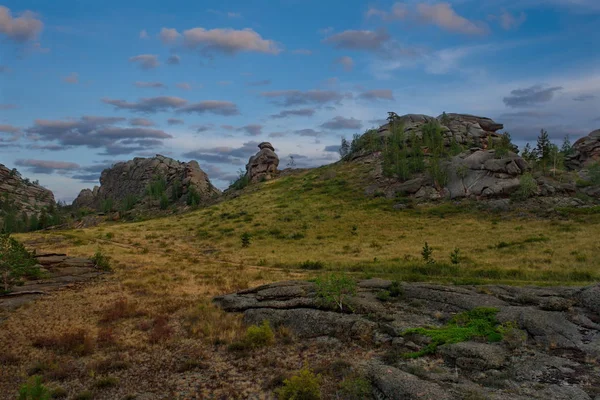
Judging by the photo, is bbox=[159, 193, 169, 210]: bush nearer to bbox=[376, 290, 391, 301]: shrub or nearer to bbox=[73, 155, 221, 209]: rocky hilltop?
bbox=[73, 155, 221, 209]: rocky hilltop

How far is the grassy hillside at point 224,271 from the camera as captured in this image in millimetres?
14766

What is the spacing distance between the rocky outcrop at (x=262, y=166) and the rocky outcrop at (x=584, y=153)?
3300 inches

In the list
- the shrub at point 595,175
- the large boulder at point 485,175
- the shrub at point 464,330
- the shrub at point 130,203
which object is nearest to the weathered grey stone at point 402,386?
the shrub at point 464,330

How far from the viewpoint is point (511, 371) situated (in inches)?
492

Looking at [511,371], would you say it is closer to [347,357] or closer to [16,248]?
[347,357]

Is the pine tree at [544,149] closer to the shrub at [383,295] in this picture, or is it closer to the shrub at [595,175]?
the shrub at [595,175]

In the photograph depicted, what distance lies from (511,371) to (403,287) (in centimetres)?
933

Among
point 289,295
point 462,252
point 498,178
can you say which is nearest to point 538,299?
point 289,295

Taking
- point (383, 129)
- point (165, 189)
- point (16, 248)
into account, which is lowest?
point (16, 248)

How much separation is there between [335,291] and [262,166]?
11472cm

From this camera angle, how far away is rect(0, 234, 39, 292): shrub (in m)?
24.8

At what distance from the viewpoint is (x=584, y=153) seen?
10312 centimetres

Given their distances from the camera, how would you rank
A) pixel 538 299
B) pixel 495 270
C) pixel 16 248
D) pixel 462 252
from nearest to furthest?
pixel 538 299 < pixel 16 248 < pixel 495 270 < pixel 462 252

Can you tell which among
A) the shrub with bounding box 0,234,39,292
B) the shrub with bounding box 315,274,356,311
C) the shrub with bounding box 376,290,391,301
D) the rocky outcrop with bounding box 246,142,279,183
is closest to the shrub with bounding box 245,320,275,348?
the shrub with bounding box 315,274,356,311
